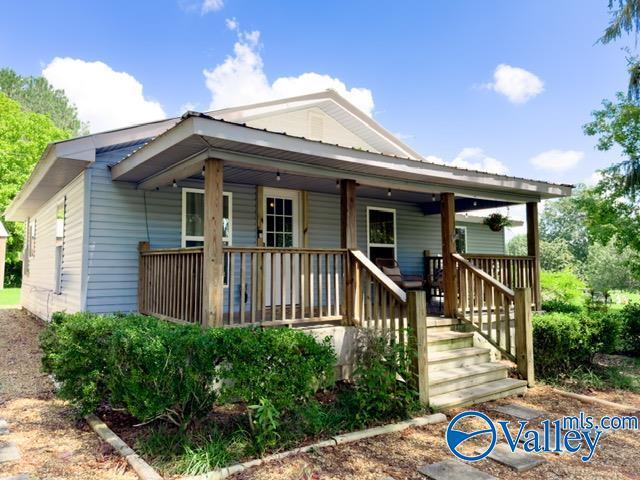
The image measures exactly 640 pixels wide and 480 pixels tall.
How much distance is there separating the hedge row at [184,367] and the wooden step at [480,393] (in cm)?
159

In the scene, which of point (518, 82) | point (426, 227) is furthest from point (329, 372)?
point (518, 82)

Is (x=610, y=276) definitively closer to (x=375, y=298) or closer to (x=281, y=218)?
(x=281, y=218)

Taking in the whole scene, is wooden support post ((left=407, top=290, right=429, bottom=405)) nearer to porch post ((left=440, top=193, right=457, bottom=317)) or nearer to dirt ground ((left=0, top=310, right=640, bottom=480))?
dirt ground ((left=0, top=310, right=640, bottom=480))

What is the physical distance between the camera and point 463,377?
204 inches

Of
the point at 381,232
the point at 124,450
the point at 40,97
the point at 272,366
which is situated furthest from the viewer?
the point at 40,97

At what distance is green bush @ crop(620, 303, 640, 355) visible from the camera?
26.3 feet

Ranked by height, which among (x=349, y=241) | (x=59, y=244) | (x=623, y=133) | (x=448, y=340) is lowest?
(x=448, y=340)

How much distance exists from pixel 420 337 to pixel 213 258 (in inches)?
94.6

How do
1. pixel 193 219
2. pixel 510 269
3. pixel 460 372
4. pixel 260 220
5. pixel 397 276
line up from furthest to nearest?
1. pixel 397 276
2. pixel 510 269
3. pixel 260 220
4. pixel 193 219
5. pixel 460 372

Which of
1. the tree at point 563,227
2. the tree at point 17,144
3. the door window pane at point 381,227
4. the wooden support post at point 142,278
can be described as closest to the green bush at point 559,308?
the door window pane at point 381,227

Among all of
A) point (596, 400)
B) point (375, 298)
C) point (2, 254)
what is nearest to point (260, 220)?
point (375, 298)

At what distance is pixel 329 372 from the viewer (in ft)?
12.6

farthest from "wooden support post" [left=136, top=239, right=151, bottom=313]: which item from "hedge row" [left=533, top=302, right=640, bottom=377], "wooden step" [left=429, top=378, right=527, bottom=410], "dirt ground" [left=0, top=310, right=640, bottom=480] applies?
"hedge row" [left=533, top=302, right=640, bottom=377]

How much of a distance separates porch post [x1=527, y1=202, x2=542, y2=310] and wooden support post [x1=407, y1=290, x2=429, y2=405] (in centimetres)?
436
